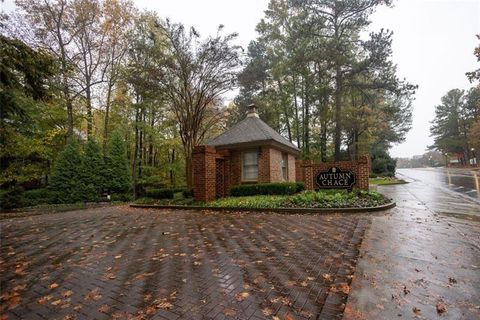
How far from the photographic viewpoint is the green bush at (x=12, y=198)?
15.5 meters

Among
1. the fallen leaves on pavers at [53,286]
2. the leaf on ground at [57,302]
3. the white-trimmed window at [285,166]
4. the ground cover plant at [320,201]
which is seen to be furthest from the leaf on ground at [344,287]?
the white-trimmed window at [285,166]

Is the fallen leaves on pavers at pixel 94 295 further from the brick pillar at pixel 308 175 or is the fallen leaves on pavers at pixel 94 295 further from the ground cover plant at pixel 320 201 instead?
the brick pillar at pixel 308 175

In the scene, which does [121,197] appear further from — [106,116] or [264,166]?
[264,166]

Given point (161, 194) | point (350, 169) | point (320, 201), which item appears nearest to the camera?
point (320, 201)

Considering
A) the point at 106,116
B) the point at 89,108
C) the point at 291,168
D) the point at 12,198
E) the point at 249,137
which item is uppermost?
the point at 89,108

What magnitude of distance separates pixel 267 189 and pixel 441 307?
9.19 m

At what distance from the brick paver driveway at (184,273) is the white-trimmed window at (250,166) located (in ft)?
23.6

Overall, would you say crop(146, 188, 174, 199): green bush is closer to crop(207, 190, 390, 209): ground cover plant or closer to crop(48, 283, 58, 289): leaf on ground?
crop(207, 190, 390, 209): ground cover plant

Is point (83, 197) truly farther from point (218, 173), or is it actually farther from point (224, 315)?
point (224, 315)

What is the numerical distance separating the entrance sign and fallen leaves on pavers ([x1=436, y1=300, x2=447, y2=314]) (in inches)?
339

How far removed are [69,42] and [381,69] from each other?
22.8m

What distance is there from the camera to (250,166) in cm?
1373

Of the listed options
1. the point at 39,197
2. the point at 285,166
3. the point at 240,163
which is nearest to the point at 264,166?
the point at 240,163

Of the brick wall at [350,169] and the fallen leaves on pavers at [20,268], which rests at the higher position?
the brick wall at [350,169]
